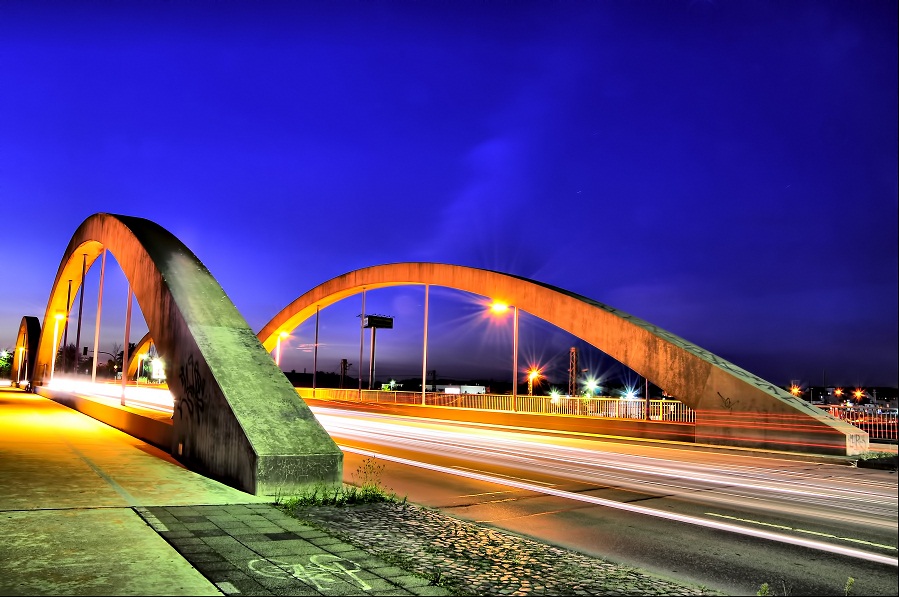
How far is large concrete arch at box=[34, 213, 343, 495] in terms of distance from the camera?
844cm

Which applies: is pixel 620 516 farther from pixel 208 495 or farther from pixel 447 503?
pixel 208 495

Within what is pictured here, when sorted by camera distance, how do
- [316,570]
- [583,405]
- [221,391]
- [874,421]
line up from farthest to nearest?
1. [583,405]
2. [874,421]
3. [221,391]
4. [316,570]

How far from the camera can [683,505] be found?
348 inches

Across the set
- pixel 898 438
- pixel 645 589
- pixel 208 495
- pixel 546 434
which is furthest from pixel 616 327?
pixel 645 589

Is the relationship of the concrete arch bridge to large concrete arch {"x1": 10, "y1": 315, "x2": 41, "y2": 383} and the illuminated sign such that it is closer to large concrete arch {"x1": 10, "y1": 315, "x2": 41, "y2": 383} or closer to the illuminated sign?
the illuminated sign

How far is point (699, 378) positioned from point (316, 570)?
16.9 meters

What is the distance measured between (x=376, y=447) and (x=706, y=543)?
10.4 meters

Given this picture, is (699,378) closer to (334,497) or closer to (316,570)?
(334,497)

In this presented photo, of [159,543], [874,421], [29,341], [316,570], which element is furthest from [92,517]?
[29,341]

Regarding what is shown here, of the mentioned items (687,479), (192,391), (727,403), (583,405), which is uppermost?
(192,391)

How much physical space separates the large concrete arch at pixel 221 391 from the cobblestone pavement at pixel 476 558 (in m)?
1.12

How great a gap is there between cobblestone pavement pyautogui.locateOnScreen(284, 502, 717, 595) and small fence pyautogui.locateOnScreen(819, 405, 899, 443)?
763 inches

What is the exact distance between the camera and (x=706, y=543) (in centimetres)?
668

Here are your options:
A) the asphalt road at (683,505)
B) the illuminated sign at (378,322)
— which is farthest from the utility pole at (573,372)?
the asphalt road at (683,505)
